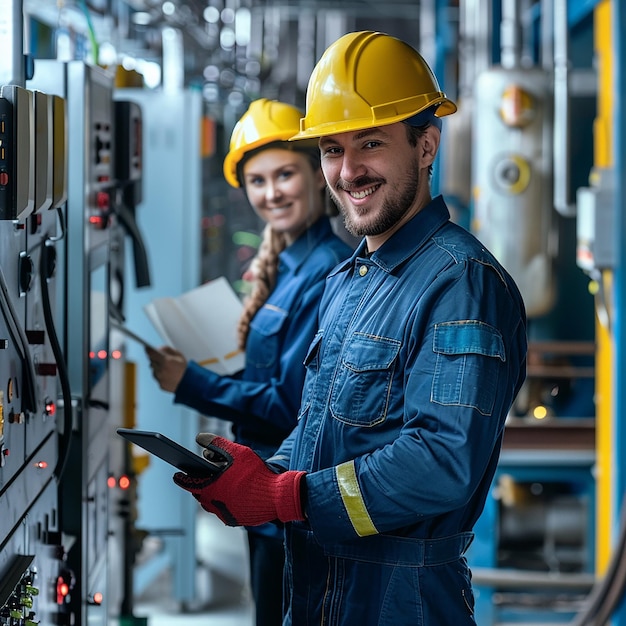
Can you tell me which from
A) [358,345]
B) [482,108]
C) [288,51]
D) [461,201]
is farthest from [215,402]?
[288,51]

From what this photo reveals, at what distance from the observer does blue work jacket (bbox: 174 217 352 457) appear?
2.71 metres

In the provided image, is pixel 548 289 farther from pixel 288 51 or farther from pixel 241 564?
pixel 288 51

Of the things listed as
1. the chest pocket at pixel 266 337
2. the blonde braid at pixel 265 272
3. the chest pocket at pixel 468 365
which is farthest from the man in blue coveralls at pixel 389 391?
the blonde braid at pixel 265 272

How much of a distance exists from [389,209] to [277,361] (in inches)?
36.6

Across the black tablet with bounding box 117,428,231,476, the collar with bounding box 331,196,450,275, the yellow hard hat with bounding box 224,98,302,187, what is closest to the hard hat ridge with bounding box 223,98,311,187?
the yellow hard hat with bounding box 224,98,302,187

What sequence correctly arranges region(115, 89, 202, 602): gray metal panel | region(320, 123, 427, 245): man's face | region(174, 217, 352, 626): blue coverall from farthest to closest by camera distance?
region(115, 89, 202, 602): gray metal panel < region(174, 217, 352, 626): blue coverall < region(320, 123, 427, 245): man's face

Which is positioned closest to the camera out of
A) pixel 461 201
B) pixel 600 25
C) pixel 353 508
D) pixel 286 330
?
pixel 353 508

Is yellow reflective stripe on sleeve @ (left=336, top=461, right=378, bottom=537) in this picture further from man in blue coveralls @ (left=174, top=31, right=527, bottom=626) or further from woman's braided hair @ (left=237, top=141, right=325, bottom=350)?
woman's braided hair @ (left=237, top=141, right=325, bottom=350)

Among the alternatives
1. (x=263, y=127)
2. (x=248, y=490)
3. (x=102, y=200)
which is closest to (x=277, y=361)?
(x=263, y=127)

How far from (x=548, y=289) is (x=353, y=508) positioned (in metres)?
3.26

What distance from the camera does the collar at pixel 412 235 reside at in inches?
78.6

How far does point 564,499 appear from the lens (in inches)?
189

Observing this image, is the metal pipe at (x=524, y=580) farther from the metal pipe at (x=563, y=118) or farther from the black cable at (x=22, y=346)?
the black cable at (x=22, y=346)

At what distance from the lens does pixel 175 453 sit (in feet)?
6.05
